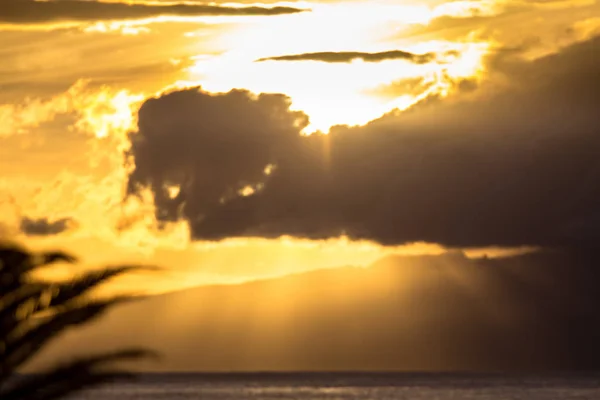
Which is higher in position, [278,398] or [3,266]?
[3,266]

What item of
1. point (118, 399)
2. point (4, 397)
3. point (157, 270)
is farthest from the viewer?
point (118, 399)

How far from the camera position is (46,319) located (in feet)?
85.3

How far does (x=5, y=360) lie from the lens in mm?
25750

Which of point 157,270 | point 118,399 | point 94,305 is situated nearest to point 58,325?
point 94,305

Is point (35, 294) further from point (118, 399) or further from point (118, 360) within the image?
point (118, 399)

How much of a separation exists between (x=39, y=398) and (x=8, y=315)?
65.3 inches

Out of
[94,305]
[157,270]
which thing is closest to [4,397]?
[94,305]

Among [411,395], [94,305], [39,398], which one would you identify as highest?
[94,305]

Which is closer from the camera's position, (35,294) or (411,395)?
(35,294)

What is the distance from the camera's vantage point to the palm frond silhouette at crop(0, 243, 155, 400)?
84.2 feet

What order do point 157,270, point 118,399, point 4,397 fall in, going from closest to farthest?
point 157,270 < point 4,397 < point 118,399

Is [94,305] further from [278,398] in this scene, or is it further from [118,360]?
[278,398]

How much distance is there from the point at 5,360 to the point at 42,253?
211 cm

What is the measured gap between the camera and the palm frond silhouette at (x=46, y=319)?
84.2 ft
